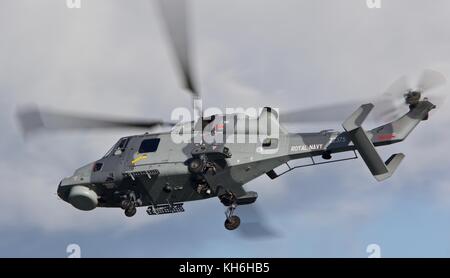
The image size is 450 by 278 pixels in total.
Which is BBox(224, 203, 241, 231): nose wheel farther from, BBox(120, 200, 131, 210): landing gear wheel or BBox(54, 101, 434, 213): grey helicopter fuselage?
BBox(120, 200, 131, 210): landing gear wheel

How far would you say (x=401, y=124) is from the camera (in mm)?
31172

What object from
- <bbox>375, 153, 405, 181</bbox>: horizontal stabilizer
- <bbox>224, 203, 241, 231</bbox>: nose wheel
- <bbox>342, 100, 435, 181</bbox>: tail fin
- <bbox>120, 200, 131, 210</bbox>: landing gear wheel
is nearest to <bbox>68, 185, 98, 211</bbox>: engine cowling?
<bbox>120, 200, 131, 210</bbox>: landing gear wheel

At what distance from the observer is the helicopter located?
31391 mm

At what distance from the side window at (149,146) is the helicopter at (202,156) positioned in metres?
0.04

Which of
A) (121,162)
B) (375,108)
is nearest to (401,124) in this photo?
(375,108)

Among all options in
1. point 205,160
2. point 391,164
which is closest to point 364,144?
point 391,164

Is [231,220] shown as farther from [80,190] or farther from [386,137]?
[386,137]

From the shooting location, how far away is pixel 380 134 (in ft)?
103

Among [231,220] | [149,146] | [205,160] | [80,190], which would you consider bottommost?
[231,220]

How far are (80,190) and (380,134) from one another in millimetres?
12646

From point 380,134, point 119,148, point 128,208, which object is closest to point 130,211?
point 128,208

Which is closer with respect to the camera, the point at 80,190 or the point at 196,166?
the point at 196,166

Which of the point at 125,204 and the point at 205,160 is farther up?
the point at 205,160

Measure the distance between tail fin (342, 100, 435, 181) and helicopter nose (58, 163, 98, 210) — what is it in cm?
1117
